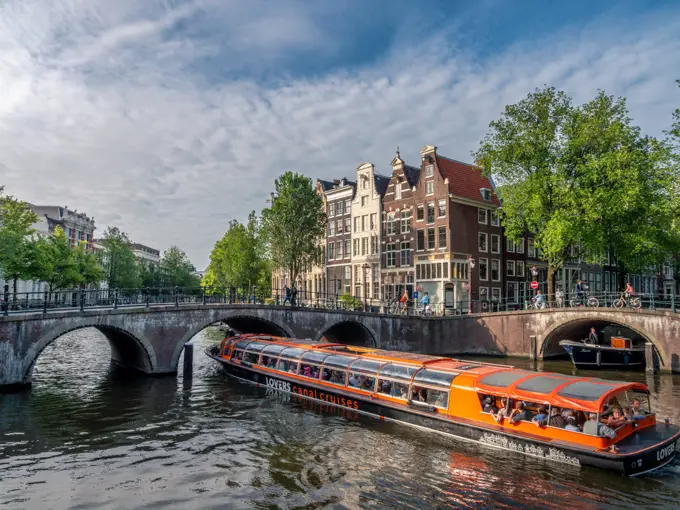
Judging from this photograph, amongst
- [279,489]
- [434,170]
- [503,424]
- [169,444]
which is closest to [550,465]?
[503,424]

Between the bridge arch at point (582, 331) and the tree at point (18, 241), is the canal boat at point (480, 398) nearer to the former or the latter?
the bridge arch at point (582, 331)

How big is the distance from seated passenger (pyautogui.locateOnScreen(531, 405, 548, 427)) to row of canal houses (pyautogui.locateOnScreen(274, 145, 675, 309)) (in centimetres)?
2786

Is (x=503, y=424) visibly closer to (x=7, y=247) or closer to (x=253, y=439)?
(x=253, y=439)

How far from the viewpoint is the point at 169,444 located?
53.5 ft

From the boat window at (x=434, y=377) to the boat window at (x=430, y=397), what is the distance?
244 millimetres

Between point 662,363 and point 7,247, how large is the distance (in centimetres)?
4337

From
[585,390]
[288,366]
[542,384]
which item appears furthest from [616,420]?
[288,366]

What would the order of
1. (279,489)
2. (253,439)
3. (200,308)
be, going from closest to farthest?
(279,489) → (253,439) → (200,308)

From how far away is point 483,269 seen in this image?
159ft

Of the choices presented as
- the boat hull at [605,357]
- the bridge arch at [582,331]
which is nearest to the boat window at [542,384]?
the bridge arch at [582,331]

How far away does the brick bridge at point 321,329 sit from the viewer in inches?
929

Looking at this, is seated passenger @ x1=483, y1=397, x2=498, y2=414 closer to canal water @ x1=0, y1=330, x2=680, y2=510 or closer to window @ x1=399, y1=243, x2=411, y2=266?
canal water @ x1=0, y1=330, x2=680, y2=510

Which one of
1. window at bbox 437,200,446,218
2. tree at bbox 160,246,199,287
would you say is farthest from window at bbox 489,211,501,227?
tree at bbox 160,246,199,287

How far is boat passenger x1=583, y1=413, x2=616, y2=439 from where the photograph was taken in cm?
1379
